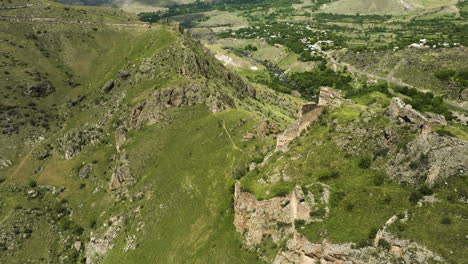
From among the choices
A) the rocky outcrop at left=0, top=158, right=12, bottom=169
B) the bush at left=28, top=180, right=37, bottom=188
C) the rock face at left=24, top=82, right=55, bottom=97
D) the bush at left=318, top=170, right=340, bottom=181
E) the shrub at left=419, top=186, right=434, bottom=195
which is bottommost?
the bush at left=28, top=180, right=37, bottom=188

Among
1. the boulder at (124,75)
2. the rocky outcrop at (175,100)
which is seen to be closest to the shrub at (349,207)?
the rocky outcrop at (175,100)

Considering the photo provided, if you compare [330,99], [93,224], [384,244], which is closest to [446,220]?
[384,244]

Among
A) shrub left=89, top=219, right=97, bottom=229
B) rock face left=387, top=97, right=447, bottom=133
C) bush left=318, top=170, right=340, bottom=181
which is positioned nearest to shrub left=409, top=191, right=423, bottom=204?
rock face left=387, top=97, right=447, bottom=133

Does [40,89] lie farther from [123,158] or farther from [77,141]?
[123,158]

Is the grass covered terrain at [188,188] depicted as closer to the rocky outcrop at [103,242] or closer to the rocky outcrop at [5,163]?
the rocky outcrop at [103,242]

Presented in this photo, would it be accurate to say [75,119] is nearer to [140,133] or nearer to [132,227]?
[140,133]

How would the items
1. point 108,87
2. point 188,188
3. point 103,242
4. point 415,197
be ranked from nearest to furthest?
point 415,197 → point 188,188 → point 103,242 → point 108,87

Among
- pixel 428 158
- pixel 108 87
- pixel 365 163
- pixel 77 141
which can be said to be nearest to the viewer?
pixel 428 158

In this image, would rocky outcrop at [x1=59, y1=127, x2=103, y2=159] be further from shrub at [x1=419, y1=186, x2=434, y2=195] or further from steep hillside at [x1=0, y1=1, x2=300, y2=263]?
shrub at [x1=419, y1=186, x2=434, y2=195]
